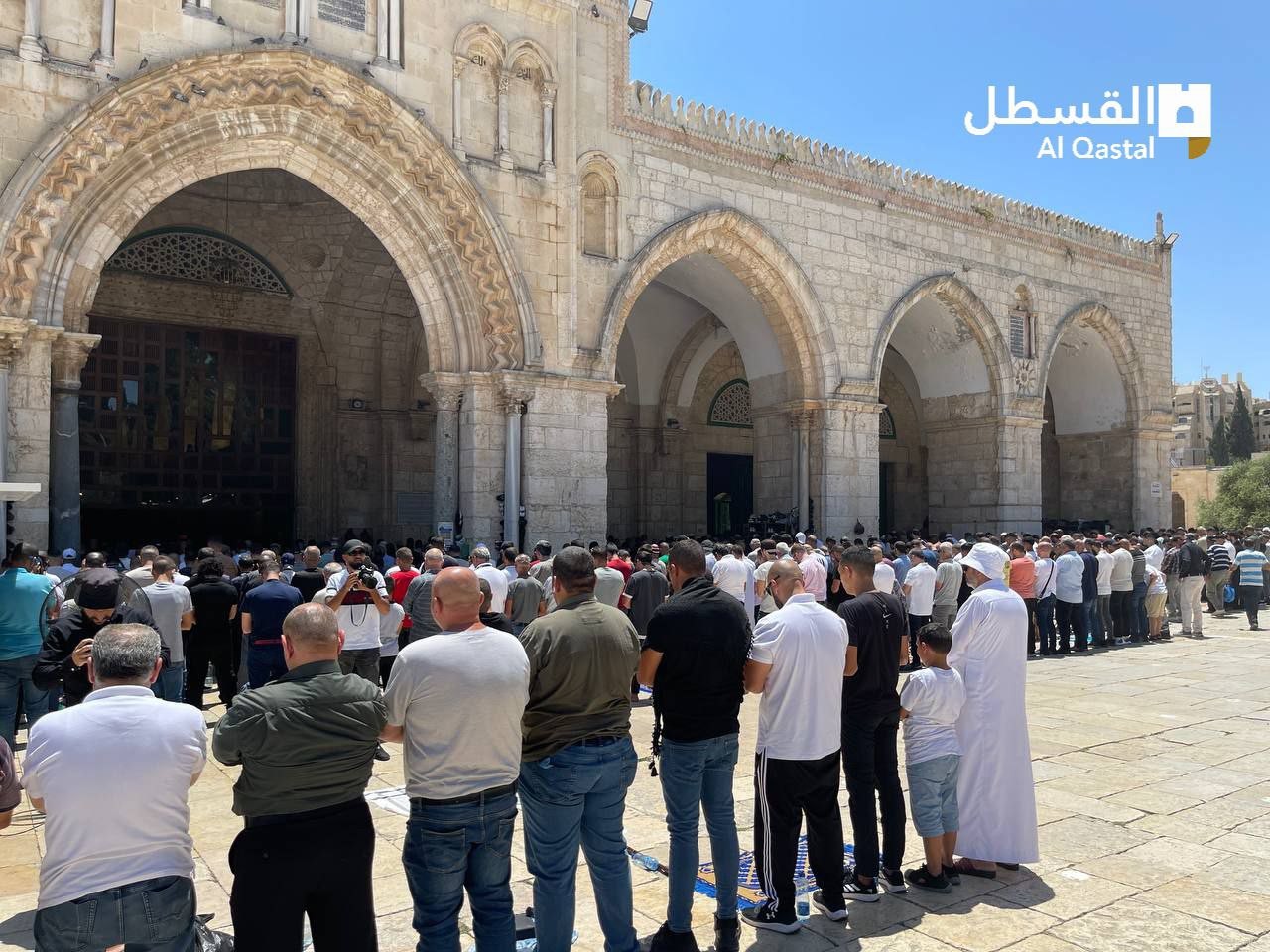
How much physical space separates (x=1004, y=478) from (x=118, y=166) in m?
14.8

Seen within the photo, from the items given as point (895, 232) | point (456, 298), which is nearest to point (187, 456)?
point (456, 298)

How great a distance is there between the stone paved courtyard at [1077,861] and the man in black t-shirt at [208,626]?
1.11 ft

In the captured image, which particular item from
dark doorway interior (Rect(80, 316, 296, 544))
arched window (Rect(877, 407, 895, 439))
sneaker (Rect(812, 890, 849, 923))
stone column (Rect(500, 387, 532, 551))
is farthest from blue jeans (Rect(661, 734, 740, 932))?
arched window (Rect(877, 407, 895, 439))

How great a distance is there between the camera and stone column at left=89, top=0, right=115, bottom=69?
9086mm

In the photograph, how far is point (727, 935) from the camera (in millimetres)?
3281

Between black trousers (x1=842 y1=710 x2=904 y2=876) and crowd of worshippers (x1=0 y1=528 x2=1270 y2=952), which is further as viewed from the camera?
black trousers (x1=842 y1=710 x2=904 y2=876)

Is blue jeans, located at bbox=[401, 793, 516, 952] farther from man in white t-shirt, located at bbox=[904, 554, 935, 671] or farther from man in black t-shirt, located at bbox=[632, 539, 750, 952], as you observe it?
man in white t-shirt, located at bbox=[904, 554, 935, 671]

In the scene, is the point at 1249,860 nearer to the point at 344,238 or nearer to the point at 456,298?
the point at 456,298

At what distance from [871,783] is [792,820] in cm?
46

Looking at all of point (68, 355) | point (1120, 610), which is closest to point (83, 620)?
point (68, 355)

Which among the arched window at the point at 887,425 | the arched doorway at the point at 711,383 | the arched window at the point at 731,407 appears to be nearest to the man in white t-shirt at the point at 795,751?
the arched doorway at the point at 711,383

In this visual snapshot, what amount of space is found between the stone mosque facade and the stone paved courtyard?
547cm

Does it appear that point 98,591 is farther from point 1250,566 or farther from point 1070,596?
point 1250,566

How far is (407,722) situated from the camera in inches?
110
